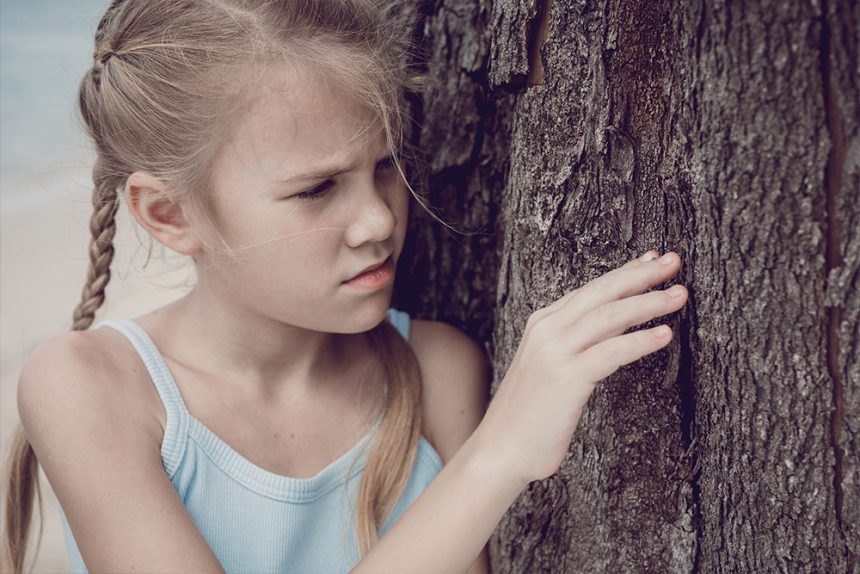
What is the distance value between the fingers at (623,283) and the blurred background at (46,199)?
38.5 inches

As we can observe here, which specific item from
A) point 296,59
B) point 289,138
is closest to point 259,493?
point 289,138

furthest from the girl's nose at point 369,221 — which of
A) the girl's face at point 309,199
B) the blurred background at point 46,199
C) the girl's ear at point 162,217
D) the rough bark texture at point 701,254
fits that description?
the blurred background at point 46,199

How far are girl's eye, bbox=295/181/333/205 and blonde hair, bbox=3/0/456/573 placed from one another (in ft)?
0.43

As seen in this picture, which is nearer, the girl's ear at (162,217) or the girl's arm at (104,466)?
the girl's arm at (104,466)

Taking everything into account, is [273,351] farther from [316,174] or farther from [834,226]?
[834,226]

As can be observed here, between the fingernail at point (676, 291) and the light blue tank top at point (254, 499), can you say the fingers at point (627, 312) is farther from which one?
the light blue tank top at point (254, 499)

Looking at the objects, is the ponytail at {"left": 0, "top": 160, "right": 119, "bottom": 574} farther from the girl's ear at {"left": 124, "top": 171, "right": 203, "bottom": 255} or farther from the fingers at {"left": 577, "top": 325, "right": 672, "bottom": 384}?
the fingers at {"left": 577, "top": 325, "right": 672, "bottom": 384}

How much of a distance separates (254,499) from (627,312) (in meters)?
0.91

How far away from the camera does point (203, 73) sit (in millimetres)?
1493

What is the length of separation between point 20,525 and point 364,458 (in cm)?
Result: 76

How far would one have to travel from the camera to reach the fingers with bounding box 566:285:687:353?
1147 mm

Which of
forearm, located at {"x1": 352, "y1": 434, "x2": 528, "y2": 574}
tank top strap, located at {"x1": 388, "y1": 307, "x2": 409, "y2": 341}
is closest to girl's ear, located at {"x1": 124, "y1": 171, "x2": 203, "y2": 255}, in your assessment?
tank top strap, located at {"x1": 388, "y1": 307, "x2": 409, "y2": 341}

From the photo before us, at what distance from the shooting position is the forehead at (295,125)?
143cm

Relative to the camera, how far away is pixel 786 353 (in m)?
1.09
